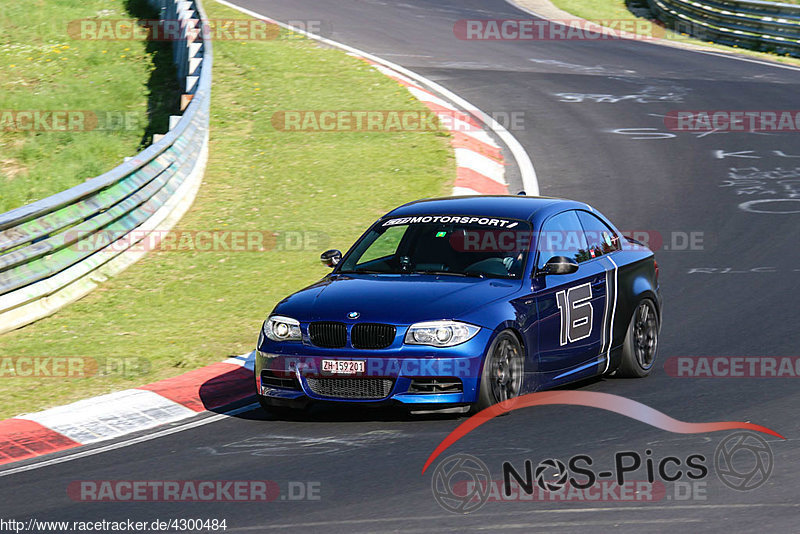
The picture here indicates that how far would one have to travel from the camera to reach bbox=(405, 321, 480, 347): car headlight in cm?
769

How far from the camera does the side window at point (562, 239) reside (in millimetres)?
8859

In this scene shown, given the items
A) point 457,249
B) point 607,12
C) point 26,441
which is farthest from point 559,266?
point 607,12

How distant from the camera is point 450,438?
732 centimetres

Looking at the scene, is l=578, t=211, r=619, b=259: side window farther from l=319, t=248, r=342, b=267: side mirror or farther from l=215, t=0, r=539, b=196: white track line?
l=215, t=0, r=539, b=196: white track line

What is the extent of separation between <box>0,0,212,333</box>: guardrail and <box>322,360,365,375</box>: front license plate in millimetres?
4306

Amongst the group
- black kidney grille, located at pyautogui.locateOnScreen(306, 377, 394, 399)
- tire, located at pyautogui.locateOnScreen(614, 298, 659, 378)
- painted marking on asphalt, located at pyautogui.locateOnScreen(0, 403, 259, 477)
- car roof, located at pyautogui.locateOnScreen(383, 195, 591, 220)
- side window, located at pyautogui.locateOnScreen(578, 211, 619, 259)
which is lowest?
painted marking on asphalt, located at pyautogui.locateOnScreen(0, 403, 259, 477)

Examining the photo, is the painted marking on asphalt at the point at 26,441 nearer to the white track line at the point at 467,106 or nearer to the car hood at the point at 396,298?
the car hood at the point at 396,298

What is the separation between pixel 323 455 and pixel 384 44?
19911 mm

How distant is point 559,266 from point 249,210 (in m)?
7.10

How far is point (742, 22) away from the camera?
2883 centimetres

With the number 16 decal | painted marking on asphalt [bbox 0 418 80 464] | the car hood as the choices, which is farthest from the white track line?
painted marking on asphalt [bbox 0 418 80 464]

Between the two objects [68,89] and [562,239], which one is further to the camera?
[68,89]

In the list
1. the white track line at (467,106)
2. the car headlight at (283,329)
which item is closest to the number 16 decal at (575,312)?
the car headlight at (283,329)

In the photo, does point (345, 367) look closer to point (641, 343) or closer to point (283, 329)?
point (283, 329)
